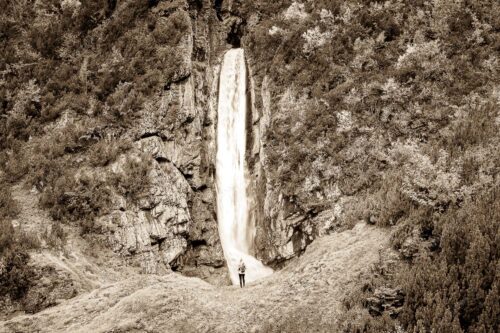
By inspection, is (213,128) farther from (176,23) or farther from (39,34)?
(39,34)

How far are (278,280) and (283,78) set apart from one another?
1564 centimetres

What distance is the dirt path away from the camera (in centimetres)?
1221

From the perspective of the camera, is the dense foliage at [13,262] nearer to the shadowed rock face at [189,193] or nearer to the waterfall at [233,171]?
the shadowed rock face at [189,193]

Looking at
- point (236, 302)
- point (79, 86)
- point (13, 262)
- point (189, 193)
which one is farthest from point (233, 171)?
point (236, 302)

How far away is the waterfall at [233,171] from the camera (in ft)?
84.0

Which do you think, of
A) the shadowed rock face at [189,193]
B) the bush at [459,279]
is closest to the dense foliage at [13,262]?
the shadowed rock face at [189,193]

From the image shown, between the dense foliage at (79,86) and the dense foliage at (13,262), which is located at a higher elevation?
the dense foliage at (79,86)

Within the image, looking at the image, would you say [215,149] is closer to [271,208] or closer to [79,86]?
[271,208]

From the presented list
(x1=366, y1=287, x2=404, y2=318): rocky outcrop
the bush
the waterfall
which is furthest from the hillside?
the waterfall

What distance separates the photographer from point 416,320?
965 centimetres

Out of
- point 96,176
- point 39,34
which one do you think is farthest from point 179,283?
point 39,34

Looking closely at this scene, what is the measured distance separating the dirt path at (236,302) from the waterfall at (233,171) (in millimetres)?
9074

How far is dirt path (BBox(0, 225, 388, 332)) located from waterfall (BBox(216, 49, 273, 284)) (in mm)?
9074

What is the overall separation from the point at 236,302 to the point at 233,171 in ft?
48.6
